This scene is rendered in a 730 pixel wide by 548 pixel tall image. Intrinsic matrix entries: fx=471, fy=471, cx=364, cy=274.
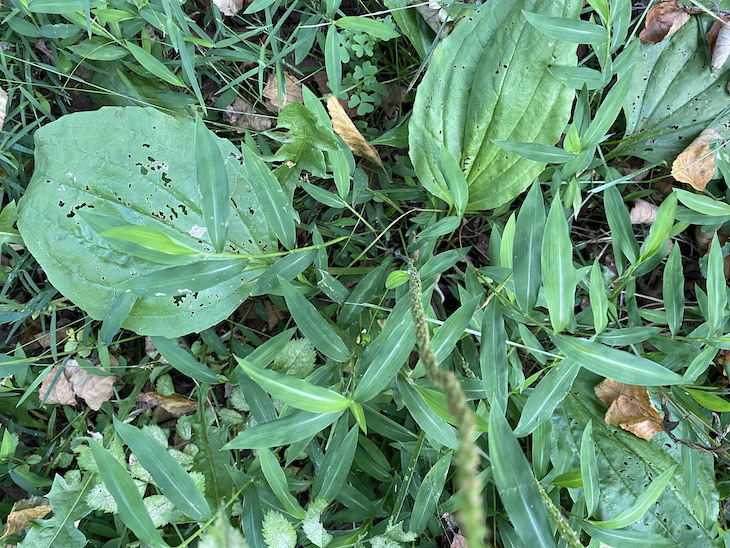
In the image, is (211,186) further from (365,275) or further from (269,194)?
(365,275)

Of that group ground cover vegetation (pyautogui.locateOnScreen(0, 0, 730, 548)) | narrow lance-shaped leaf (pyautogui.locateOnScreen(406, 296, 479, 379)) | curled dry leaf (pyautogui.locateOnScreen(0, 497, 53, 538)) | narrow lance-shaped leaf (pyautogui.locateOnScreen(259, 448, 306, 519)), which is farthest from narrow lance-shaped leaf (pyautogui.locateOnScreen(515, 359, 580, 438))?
curled dry leaf (pyautogui.locateOnScreen(0, 497, 53, 538))

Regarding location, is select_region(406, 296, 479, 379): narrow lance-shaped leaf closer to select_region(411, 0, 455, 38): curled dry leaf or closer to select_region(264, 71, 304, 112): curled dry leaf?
select_region(411, 0, 455, 38): curled dry leaf

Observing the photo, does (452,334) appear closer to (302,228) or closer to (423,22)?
(302,228)

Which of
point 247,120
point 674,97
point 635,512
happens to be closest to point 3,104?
point 247,120

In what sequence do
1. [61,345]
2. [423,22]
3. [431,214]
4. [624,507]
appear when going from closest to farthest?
[624,507]
[431,214]
[423,22]
[61,345]

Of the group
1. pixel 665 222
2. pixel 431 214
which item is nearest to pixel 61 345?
pixel 431 214

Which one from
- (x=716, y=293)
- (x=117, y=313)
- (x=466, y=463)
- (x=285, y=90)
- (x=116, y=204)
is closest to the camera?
(x=466, y=463)
